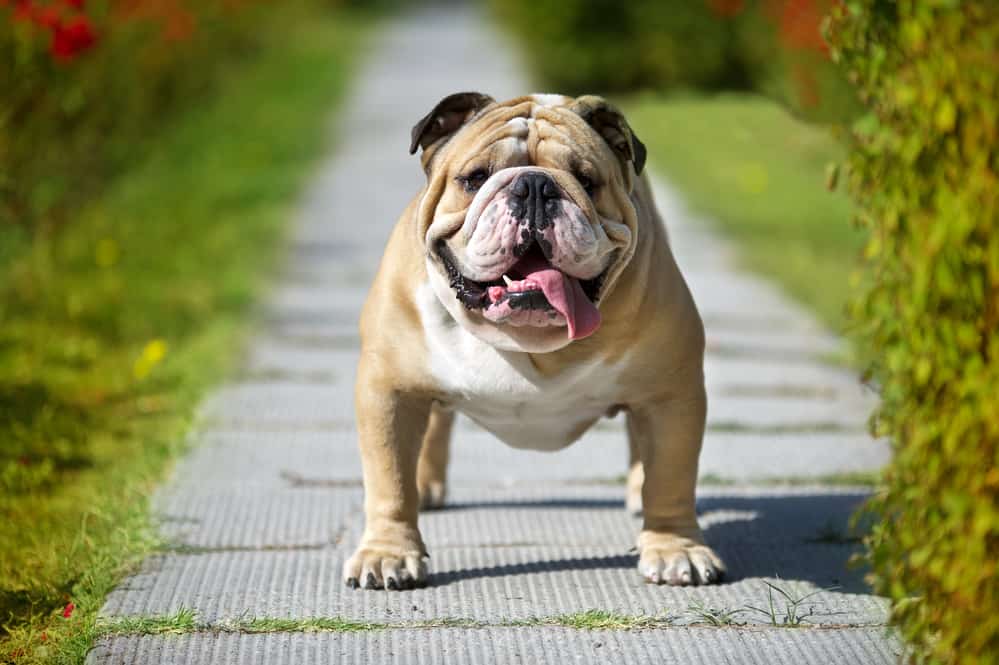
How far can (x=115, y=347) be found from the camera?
633 cm

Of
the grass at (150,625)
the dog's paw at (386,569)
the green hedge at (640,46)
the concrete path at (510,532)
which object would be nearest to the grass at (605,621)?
the concrete path at (510,532)

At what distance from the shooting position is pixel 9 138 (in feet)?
20.8

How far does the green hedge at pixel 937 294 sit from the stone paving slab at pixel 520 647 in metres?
0.57

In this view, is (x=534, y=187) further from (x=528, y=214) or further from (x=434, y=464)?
(x=434, y=464)

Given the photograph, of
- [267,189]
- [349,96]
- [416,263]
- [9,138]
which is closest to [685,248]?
[267,189]

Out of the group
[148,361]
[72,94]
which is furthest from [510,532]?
[72,94]

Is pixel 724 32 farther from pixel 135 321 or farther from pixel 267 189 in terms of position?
pixel 135 321

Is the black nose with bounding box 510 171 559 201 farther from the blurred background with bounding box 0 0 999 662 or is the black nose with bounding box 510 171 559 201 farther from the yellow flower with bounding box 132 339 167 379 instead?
the yellow flower with bounding box 132 339 167 379

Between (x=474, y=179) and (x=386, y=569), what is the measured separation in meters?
0.96

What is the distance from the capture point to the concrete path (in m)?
3.19

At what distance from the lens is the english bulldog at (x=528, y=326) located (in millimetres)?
3363

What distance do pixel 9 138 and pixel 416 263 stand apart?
337cm

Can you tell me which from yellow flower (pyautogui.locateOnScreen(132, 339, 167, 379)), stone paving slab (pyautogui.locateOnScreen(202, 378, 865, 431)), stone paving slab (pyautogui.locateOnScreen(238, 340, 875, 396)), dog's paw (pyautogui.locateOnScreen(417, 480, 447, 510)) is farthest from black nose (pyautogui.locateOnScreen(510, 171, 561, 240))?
yellow flower (pyautogui.locateOnScreen(132, 339, 167, 379))

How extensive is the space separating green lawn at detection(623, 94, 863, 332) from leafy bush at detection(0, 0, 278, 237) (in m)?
3.34
